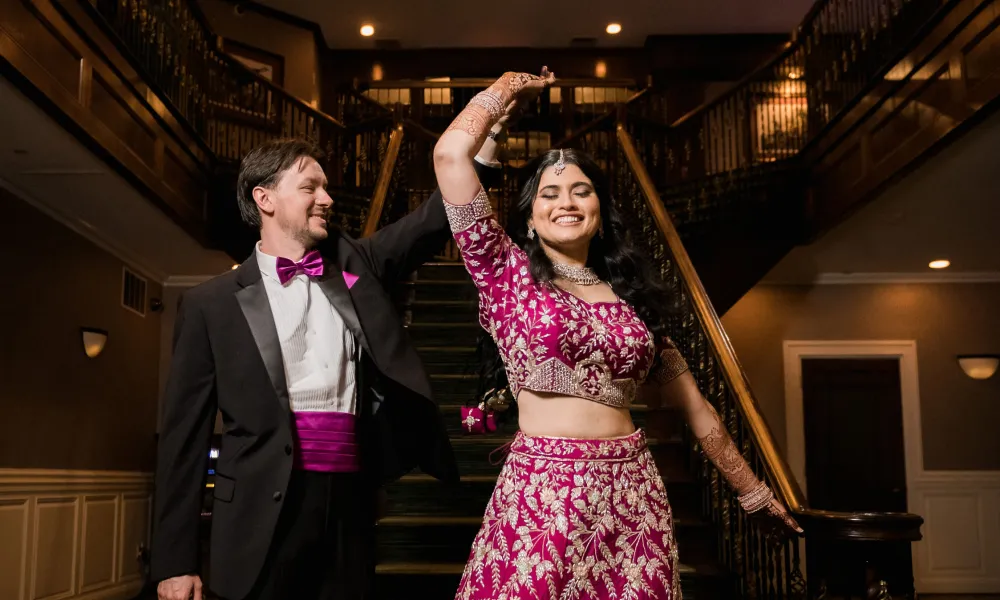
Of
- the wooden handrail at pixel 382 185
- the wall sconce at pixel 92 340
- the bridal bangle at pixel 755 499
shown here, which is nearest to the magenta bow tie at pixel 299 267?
the bridal bangle at pixel 755 499

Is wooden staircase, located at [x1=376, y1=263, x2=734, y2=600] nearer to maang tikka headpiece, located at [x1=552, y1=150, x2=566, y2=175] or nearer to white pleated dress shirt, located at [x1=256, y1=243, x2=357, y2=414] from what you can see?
maang tikka headpiece, located at [x1=552, y1=150, x2=566, y2=175]

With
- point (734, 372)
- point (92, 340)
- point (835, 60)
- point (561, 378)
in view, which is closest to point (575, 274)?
point (561, 378)

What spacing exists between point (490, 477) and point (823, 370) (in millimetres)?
5323

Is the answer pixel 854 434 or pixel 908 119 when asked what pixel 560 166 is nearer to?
pixel 908 119

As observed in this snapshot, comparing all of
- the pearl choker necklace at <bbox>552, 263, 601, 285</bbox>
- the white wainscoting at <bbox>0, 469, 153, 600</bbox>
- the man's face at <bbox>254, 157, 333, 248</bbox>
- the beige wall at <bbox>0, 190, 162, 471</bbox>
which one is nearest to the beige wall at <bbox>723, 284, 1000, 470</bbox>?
the beige wall at <bbox>0, 190, 162, 471</bbox>

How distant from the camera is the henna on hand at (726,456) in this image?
2258 mm

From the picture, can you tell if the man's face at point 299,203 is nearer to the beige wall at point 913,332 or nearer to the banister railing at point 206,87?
the banister railing at point 206,87

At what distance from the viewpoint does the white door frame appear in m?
8.18

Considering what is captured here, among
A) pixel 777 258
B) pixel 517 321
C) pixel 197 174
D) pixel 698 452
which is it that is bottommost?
pixel 698 452

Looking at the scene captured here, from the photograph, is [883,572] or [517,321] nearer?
[517,321]

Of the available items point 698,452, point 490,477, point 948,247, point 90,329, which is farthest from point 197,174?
point 948,247

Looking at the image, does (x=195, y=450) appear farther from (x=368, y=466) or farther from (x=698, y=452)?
(x=698, y=452)

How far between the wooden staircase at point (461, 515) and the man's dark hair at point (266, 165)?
45.4 inches

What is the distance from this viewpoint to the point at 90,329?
22.2ft
